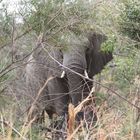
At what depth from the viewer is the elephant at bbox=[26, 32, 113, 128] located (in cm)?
460

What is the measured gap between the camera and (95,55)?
524 centimetres

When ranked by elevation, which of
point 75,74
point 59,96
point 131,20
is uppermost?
point 131,20

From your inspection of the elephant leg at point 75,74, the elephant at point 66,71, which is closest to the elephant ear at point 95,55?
the elephant at point 66,71

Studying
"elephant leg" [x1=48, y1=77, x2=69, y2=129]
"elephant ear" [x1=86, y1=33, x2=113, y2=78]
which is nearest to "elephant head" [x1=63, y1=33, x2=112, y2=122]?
"elephant ear" [x1=86, y1=33, x2=113, y2=78]

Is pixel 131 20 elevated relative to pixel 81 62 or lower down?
elevated

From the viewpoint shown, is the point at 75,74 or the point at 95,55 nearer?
the point at 75,74

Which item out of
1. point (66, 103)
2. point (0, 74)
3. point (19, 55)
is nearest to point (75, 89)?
point (66, 103)

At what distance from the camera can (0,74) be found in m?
3.84

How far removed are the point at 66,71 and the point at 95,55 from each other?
62 cm

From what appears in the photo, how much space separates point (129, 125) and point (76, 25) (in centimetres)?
99

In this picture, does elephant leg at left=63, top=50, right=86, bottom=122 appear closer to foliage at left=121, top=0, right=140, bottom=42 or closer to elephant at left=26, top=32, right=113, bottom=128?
elephant at left=26, top=32, right=113, bottom=128

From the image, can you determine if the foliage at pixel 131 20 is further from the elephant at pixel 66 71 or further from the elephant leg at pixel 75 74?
the elephant leg at pixel 75 74

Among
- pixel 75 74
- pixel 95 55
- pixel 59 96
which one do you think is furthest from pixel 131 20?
pixel 59 96

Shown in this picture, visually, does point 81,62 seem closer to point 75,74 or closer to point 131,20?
point 75,74
